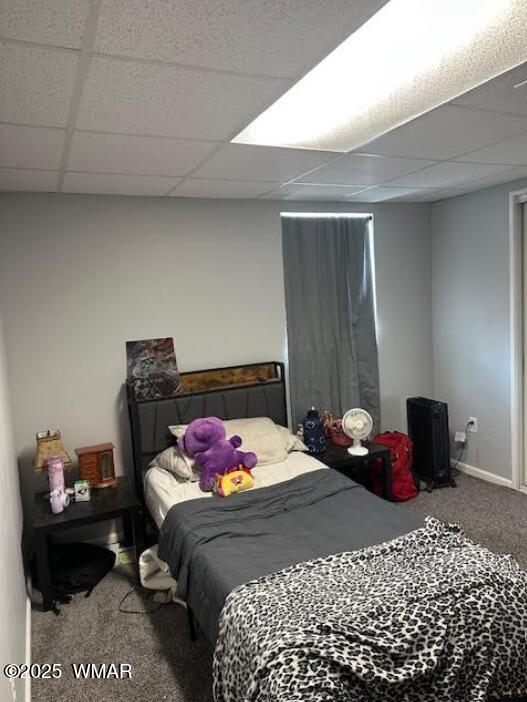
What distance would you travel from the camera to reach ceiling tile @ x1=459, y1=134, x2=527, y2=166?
2.51 meters

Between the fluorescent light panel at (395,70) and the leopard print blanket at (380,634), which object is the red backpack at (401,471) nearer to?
the leopard print blanket at (380,634)

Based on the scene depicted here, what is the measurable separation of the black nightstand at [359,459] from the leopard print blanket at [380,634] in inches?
59.0

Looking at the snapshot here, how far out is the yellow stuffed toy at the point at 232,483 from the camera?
276 centimetres

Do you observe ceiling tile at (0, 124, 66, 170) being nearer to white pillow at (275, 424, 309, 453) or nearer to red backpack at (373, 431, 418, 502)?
white pillow at (275, 424, 309, 453)

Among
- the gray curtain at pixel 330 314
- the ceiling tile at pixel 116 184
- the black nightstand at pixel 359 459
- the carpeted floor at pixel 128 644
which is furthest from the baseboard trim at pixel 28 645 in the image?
the ceiling tile at pixel 116 184

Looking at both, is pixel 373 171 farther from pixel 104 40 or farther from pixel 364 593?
pixel 364 593

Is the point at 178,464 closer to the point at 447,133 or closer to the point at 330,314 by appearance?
the point at 330,314

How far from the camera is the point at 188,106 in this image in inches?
69.8

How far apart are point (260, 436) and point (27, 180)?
208 centimetres

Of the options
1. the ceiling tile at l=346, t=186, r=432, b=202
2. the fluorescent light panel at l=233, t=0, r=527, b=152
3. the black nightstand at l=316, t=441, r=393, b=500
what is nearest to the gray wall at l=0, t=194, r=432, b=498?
the ceiling tile at l=346, t=186, r=432, b=202

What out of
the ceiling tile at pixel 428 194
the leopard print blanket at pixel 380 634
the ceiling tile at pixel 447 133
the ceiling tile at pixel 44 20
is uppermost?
the ceiling tile at pixel 428 194

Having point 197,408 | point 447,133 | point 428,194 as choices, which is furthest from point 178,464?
point 428,194

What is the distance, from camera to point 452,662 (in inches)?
61.6

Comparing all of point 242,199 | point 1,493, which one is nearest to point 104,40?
point 1,493
